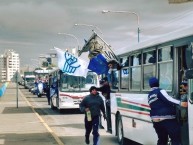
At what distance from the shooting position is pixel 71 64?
1938 centimetres

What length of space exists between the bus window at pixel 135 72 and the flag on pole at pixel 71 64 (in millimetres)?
4951

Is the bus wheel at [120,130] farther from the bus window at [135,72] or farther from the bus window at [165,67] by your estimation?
the bus window at [165,67]

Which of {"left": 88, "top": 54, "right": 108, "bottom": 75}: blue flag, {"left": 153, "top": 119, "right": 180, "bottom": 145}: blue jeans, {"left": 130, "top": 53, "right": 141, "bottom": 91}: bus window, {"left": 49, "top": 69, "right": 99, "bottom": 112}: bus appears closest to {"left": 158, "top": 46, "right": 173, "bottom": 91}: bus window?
{"left": 153, "top": 119, "right": 180, "bottom": 145}: blue jeans

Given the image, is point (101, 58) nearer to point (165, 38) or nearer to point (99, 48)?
point (99, 48)

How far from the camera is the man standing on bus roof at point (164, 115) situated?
29.3 ft

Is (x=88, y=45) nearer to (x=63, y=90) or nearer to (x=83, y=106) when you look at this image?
(x=83, y=106)

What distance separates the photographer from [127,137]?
43.3ft

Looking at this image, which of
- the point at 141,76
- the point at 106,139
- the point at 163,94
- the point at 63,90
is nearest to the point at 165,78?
the point at 163,94

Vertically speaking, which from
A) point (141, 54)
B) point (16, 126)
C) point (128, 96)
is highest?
point (141, 54)

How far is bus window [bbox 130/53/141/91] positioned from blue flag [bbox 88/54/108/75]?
1877mm

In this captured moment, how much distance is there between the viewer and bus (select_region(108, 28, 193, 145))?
28.9 ft

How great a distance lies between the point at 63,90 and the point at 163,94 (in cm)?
1891

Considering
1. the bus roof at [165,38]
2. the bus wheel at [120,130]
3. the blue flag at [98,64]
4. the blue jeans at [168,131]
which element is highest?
the bus roof at [165,38]

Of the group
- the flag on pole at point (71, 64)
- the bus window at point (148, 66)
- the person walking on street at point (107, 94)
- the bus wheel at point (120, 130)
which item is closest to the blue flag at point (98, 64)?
the person walking on street at point (107, 94)
